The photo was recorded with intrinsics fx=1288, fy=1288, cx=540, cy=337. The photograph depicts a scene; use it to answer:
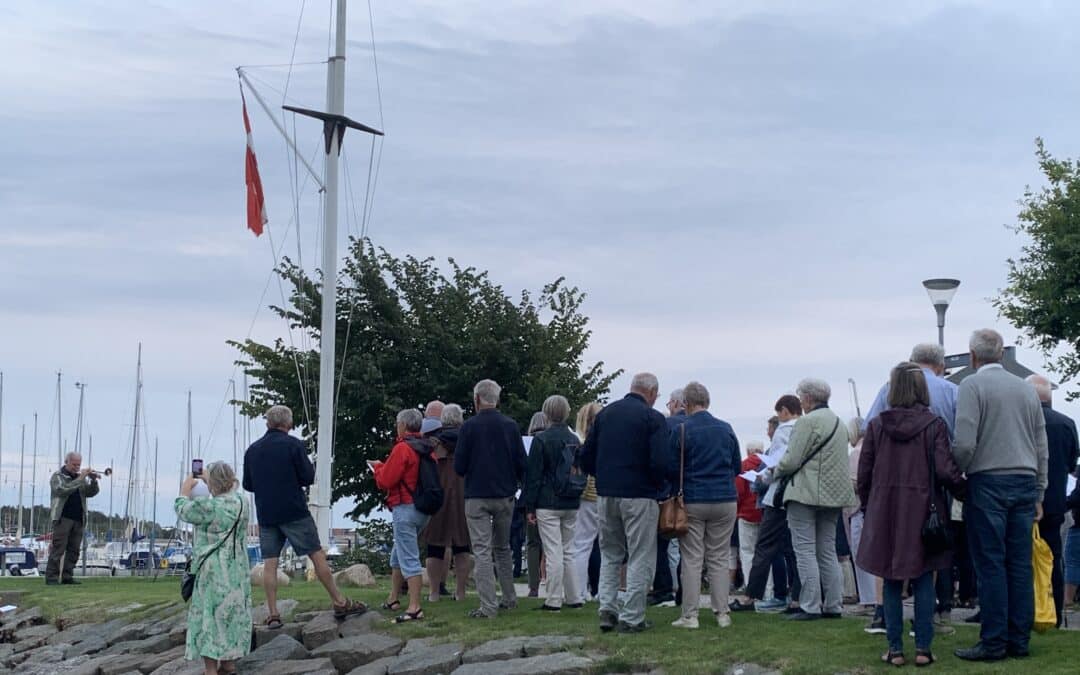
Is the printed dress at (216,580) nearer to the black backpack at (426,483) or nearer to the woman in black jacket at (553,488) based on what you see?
the black backpack at (426,483)

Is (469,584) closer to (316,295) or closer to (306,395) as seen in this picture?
(306,395)

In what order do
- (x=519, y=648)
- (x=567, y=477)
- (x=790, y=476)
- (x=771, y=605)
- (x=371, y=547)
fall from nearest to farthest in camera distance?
(x=519, y=648)
(x=790, y=476)
(x=567, y=477)
(x=771, y=605)
(x=371, y=547)

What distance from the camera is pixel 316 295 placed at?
28.0 metres

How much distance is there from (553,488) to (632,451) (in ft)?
6.03

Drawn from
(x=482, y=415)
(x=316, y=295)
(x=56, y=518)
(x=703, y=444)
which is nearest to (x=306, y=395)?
(x=316, y=295)

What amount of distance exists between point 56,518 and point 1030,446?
610 inches

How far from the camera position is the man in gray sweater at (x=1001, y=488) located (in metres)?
8.99

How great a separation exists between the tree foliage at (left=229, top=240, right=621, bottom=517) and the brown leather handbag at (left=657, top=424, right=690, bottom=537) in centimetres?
1470

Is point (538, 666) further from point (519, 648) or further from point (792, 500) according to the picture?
point (792, 500)

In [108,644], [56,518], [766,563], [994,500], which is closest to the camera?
[994,500]

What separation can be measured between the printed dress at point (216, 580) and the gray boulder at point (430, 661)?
1552 mm

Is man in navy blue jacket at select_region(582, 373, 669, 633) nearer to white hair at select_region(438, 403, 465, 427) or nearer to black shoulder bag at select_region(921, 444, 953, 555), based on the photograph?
black shoulder bag at select_region(921, 444, 953, 555)

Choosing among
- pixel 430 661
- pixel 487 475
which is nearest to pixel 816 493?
pixel 487 475

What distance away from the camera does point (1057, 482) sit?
9.98 m
